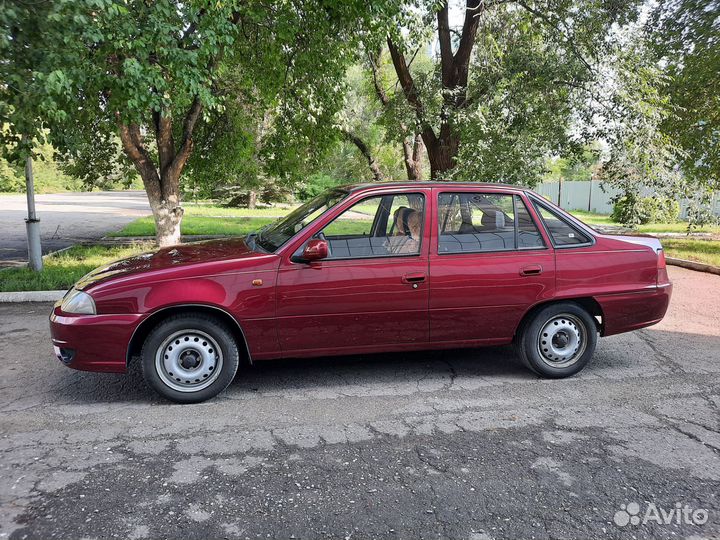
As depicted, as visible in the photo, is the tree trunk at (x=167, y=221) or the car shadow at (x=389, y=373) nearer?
the car shadow at (x=389, y=373)

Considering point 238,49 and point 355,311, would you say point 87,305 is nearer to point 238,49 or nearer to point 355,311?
point 355,311

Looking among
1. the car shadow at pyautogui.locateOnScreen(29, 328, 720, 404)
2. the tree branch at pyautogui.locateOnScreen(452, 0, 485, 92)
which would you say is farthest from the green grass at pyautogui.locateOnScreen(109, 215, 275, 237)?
the car shadow at pyautogui.locateOnScreen(29, 328, 720, 404)

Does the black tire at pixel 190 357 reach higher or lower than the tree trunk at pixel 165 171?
lower

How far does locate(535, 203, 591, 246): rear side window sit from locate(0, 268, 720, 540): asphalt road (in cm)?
124

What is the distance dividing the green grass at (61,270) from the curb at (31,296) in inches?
12.2

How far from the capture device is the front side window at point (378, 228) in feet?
15.9

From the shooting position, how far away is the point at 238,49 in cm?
1257

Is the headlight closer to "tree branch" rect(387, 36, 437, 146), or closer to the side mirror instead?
the side mirror

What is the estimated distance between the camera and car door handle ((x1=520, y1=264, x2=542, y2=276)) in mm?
5008

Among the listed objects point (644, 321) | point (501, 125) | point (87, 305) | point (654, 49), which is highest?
point (654, 49)

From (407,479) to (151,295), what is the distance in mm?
2345

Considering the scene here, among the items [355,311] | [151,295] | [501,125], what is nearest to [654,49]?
[501,125]

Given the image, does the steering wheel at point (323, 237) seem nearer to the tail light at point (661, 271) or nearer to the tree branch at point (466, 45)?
the tail light at point (661, 271)

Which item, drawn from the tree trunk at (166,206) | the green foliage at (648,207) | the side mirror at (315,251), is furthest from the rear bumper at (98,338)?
the green foliage at (648,207)
